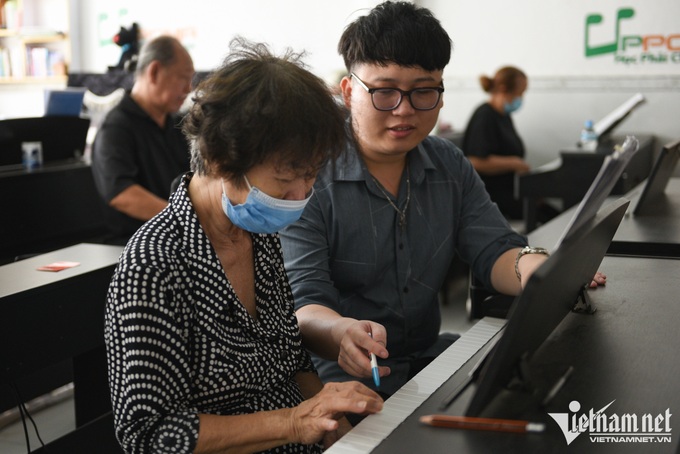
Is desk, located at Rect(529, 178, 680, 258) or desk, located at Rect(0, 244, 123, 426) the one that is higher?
desk, located at Rect(529, 178, 680, 258)

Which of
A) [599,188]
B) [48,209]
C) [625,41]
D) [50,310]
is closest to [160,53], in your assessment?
[48,209]

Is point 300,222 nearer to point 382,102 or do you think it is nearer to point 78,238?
point 382,102

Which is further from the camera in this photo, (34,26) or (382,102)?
(34,26)

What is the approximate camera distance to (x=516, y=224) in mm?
5219

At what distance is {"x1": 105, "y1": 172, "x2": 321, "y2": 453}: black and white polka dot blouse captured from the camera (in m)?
1.17

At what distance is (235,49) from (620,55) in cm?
481

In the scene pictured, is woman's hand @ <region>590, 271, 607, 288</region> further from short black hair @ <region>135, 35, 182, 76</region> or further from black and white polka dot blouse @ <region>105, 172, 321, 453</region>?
short black hair @ <region>135, 35, 182, 76</region>

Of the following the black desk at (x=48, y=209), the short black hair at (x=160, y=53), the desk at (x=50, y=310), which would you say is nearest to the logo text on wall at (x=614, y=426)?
the desk at (x=50, y=310)

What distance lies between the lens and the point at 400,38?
173 cm

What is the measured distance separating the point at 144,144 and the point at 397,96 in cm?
197

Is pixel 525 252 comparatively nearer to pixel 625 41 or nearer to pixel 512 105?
pixel 512 105

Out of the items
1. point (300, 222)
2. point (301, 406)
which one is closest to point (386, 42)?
point (300, 222)

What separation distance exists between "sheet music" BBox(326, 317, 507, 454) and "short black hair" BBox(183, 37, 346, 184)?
0.39m

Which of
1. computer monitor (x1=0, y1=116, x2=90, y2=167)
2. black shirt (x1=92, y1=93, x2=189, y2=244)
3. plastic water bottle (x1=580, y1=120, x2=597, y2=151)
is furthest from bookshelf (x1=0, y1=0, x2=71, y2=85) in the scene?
plastic water bottle (x1=580, y1=120, x2=597, y2=151)
